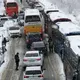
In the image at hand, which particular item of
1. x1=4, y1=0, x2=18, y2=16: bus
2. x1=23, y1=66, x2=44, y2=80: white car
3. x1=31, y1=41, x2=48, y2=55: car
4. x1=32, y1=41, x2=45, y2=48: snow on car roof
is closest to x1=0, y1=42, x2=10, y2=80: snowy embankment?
x1=31, y1=41, x2=48, y2=55: car

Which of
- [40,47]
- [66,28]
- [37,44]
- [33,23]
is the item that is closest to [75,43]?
[66,28]

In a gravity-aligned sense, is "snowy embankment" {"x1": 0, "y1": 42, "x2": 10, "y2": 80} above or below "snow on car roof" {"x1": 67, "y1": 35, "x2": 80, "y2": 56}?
below

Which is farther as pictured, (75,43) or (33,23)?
(33,23)

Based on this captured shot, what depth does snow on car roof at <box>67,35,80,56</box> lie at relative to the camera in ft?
93.7

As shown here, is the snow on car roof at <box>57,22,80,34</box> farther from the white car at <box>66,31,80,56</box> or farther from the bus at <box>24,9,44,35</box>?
the bus at <box>24,9,44,35</box>

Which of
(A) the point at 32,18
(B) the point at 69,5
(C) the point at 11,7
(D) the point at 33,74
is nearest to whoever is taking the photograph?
(D) the point at 33,74

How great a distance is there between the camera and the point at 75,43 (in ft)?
100

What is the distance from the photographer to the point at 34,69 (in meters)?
29.3

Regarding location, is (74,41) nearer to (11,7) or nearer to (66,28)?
(66,28)

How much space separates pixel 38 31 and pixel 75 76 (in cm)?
1959

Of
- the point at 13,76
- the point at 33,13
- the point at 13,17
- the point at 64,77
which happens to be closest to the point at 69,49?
the point at 64,77

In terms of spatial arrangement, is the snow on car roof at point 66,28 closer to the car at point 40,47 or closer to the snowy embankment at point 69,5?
the car at point 40,47

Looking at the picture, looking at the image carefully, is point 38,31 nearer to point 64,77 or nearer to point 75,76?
point 64,77

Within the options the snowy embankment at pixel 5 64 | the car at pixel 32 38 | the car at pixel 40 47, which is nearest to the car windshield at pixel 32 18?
the car at pixel 32 38
